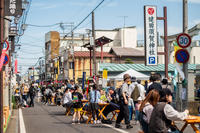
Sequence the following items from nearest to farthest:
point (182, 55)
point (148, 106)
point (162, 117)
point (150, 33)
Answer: point (162, 117) → point (148, 106) → point (182, 55) → point (150, 33)

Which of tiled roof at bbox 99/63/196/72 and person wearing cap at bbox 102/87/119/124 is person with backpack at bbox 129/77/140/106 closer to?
person wearing cap at bbox 102/87/119/124

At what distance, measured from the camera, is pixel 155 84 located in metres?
12.6

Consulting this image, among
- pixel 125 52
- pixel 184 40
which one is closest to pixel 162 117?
pixel 184 40

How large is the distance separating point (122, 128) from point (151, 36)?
12.3 meters

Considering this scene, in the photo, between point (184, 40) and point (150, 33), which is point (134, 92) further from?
point (150, 33)

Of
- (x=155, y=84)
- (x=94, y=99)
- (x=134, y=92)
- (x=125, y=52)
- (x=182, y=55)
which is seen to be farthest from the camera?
(x=125, y=52)

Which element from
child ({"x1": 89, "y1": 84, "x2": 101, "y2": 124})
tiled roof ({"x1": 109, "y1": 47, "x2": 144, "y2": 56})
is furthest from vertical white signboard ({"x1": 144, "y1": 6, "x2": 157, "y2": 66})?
tiled roof ({"x1": 109, "y1": 47, "x2": 144, "y2": 56})

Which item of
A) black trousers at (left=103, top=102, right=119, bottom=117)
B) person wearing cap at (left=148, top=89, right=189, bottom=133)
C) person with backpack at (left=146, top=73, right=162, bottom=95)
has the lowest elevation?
black trousers at (left=103, top=102, right=119, bottom=117)

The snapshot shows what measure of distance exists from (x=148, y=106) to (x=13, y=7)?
1140 cm

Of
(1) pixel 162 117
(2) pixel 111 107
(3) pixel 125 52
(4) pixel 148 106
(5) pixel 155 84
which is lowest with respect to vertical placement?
(2) pixel 111 107

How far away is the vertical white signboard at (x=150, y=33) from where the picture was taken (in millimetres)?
25844

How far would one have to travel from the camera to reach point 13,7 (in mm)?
17047

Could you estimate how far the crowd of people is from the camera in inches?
274

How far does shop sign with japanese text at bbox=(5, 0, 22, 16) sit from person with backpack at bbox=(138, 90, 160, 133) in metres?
9.91
